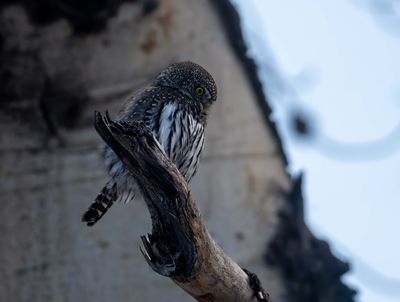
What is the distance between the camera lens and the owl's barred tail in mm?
5152

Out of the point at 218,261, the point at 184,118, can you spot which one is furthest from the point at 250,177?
the point at 218,261

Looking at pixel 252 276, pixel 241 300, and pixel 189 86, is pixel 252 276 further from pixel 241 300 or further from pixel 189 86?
pixel 189 86

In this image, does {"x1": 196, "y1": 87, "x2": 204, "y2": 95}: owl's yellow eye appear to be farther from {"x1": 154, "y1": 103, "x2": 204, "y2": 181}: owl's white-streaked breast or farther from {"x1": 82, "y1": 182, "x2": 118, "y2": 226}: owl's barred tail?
{"x1": 82, "y1": 182, "x2": 118, "y2": 226}: owl's barred tail

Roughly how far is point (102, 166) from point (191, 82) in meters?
0.60

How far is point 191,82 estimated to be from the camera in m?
5.70

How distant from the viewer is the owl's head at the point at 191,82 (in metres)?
5.67

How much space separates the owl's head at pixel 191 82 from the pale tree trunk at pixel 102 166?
244 millimetres

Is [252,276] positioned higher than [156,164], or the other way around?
[156,164]

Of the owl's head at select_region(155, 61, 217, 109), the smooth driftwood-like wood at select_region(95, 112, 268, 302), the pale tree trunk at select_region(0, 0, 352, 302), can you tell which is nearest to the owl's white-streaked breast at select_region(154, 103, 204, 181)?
the owl's head at select_region(155, 61, 217, 109)

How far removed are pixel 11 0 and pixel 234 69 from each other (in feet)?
3.96

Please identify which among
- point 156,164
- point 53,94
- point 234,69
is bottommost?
point 53,94

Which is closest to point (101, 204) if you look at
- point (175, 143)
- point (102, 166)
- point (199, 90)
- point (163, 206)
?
point (102, 166)

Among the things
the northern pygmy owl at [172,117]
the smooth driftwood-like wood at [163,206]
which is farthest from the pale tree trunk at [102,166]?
the smooth driftwood-like wood at [163,206]

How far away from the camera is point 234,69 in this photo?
6051 mm
